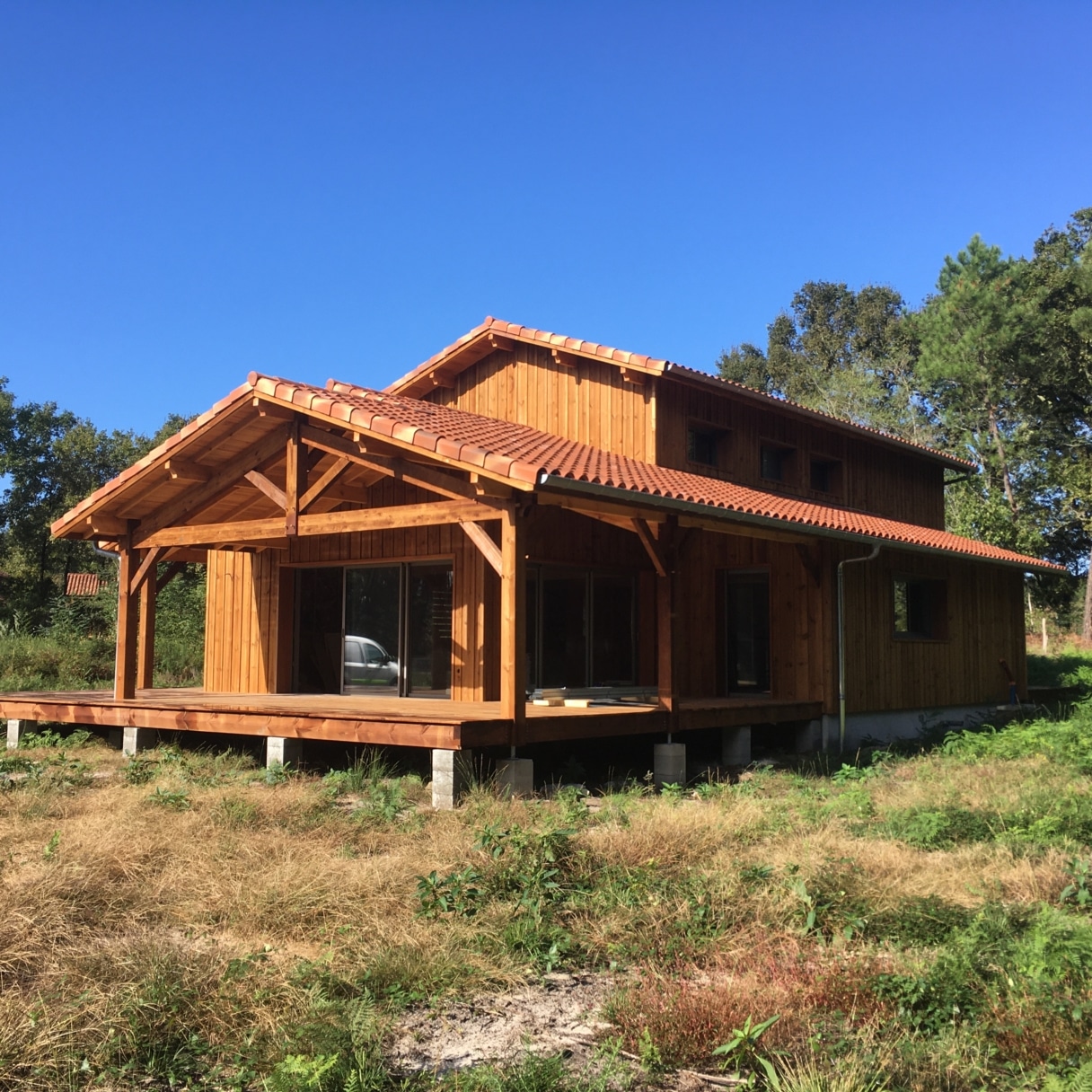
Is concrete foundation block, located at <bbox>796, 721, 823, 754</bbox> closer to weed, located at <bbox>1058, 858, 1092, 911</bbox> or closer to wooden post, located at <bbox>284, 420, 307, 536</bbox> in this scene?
wooden post, located at <bbox>284, 420, 307, 536</bbox>

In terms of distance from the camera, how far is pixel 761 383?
51062mm

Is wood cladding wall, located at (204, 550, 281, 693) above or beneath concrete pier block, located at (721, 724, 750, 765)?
above

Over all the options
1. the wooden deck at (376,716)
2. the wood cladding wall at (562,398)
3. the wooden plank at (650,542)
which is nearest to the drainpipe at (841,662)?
the wooden deck at (376,716)

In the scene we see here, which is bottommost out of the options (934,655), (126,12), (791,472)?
(934,655)

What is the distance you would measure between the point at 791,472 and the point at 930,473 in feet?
14.8

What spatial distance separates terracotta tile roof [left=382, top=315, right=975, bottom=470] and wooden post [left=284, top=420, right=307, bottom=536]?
174 inches

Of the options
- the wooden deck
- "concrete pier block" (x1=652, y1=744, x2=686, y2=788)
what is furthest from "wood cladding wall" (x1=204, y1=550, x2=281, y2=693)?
"concrete pier block" (x1=652, y1=744, x2=686, y2=788)

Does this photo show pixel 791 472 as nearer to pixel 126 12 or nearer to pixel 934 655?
pixel 934 655

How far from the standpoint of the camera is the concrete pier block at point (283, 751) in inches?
395

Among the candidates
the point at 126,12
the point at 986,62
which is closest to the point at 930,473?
the point at 986,62

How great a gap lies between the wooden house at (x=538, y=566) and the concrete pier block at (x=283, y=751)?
2 cm

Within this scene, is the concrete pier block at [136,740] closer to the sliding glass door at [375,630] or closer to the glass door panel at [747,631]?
the sliding glass door at [375,630]

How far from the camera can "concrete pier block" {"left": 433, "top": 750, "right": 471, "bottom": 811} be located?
8.23 metres

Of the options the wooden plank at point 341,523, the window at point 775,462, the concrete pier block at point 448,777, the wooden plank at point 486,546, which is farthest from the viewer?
the window at point 775,462
